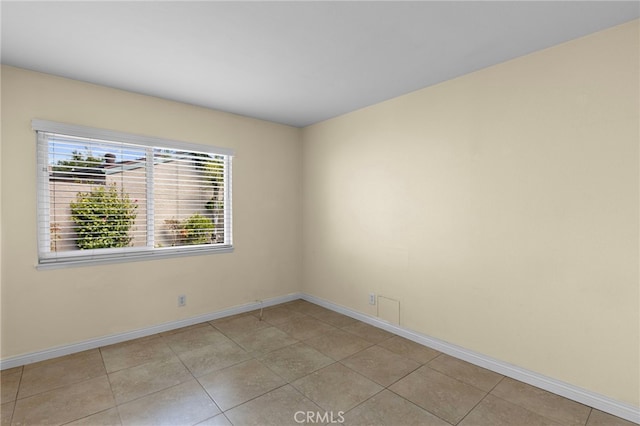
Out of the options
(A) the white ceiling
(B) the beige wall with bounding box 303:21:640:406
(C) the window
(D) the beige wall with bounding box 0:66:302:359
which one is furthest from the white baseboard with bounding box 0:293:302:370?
(A) the white ceiling

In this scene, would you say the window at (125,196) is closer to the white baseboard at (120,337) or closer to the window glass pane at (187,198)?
the window glass pane at (187,198)

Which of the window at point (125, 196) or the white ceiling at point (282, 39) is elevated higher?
the white ceiling at point (282, 39)

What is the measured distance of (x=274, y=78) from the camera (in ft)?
9.07

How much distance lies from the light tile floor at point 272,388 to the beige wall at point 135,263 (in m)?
0.35

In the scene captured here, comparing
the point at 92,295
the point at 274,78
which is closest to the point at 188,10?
the point at 274,78

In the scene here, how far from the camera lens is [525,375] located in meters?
2.37

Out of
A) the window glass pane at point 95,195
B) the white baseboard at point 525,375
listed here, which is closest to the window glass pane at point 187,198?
the window glass pane at point 95,195

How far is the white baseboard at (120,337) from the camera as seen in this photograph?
8.48ft

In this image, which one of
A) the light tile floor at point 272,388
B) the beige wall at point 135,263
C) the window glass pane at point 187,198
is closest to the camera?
the light tile floor at point 272,388

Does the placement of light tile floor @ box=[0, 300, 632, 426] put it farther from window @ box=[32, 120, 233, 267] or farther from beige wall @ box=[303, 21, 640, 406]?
window @ box=[32, 120, 233, 267]

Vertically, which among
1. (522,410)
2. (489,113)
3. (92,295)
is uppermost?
(489,113)

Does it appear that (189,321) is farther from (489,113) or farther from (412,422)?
(489,113)

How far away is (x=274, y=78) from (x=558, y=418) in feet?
10.7

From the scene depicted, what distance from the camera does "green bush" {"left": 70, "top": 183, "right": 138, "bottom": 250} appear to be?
2.87 m
